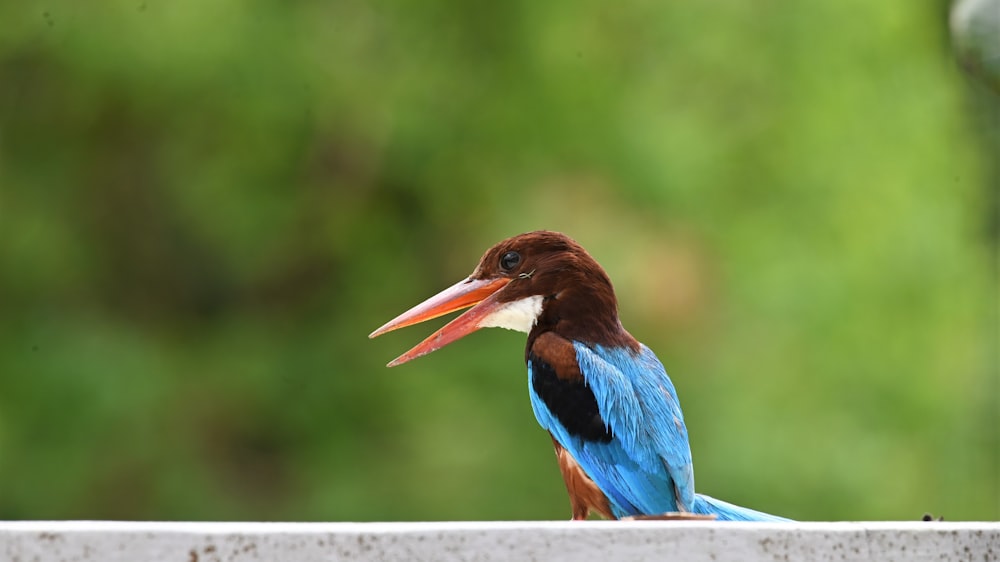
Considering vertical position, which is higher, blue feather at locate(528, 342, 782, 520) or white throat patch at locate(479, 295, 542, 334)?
white throat patch at locate(479, 295, 542, 334)

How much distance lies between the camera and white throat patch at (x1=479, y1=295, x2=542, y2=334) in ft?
7.61

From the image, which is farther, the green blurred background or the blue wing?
the green blurred background

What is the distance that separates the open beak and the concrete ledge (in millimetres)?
785

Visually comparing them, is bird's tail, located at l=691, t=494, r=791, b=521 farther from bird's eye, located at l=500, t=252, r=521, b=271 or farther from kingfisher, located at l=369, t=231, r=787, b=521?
bird's eye, located at l=500, t=252, r=521, b=271

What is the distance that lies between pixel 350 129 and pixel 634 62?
1267 mm

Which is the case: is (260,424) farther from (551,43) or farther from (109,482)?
(551,43)

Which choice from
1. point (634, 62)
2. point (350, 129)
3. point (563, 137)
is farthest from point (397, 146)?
point (634, 62)

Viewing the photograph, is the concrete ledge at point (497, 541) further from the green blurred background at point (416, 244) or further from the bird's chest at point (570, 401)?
the green blurred background at point (416, 244)

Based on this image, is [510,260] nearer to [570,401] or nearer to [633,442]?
[570,401]

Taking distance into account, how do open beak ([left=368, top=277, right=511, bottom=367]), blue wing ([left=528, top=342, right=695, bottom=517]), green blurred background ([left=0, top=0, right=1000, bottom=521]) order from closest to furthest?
blue wing ([left=528, top=342, right=695, bottom=517]) → open beak ([left=368, top=277, right=511, bottom=367]) → green blurred background ([left=0, top=0, right=1000, bottom=521])

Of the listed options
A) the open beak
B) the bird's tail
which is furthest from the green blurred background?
the bird's tail

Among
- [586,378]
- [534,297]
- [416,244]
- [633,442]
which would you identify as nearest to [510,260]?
[534,297]

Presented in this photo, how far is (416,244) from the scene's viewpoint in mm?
5523

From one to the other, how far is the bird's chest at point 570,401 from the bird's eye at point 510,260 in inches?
8.6
